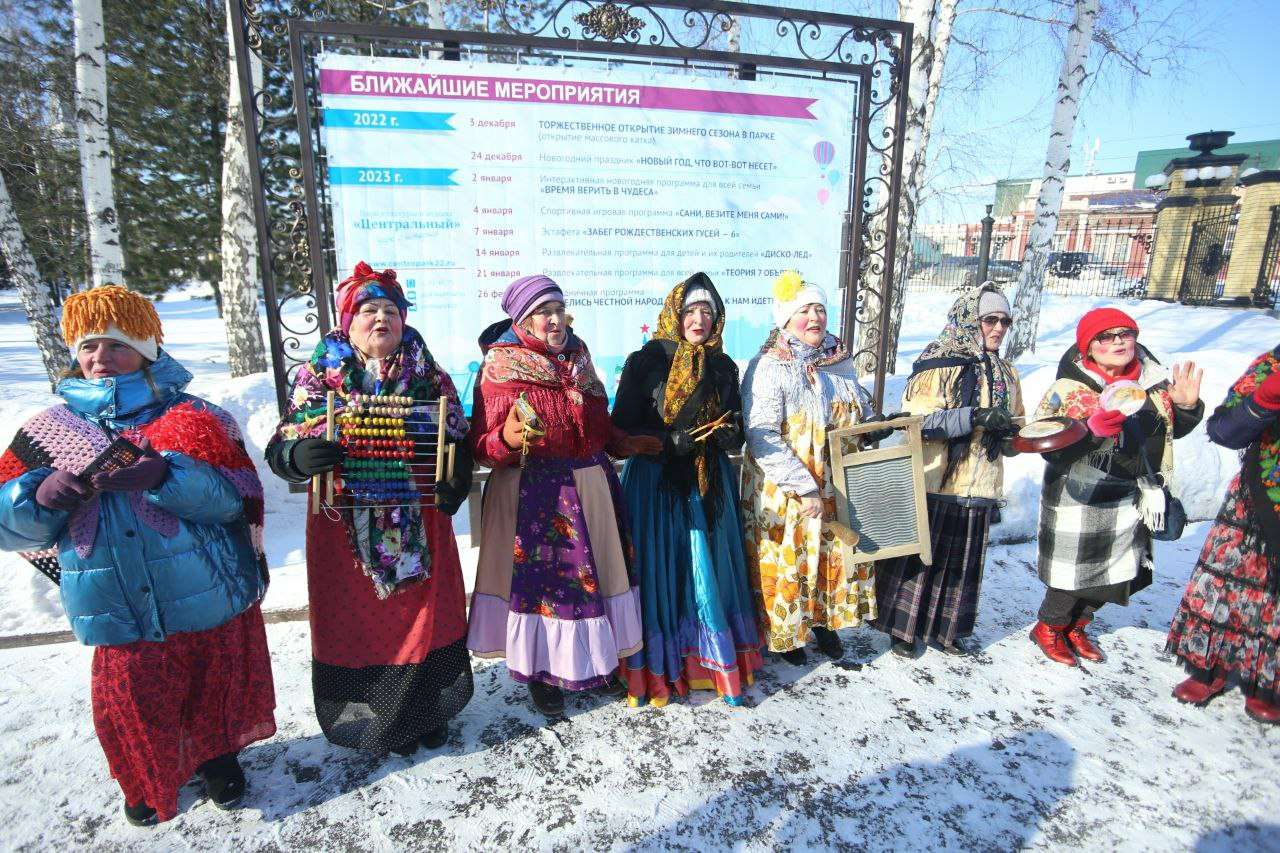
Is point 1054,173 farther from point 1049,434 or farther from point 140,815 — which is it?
point 140,815

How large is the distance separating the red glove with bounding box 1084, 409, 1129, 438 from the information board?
5.89 ft

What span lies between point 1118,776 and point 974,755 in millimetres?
553

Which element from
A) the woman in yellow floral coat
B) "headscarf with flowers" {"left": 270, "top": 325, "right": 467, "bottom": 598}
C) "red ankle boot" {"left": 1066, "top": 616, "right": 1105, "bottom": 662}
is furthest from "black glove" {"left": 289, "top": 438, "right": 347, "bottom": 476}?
"red ankle boot" {"left": 1066, "top": 616, "right": 1105, "bottom": 662}

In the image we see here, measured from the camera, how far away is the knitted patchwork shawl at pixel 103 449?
1989 mm

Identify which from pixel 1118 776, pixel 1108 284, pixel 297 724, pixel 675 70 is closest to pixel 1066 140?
pixel 675 70

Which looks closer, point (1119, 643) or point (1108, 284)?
point (1119, 643)

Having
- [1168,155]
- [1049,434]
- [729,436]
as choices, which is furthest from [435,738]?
[1168,155]

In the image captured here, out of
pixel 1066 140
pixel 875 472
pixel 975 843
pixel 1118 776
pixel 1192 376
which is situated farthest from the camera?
pixel 1066 140

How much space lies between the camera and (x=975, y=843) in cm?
227

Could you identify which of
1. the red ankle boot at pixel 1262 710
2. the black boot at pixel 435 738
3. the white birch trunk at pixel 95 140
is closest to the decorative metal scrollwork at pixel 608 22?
the black boot at pixel 435 738

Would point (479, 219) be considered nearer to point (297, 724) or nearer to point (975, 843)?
point (297, 724)

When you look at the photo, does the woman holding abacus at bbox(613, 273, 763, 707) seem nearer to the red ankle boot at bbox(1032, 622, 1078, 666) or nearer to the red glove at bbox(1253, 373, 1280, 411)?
the red ankle boot at bbox(1032, 622, 1078, 666)

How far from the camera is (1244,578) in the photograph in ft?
9.45

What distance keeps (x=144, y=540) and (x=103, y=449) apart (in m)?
0.35
